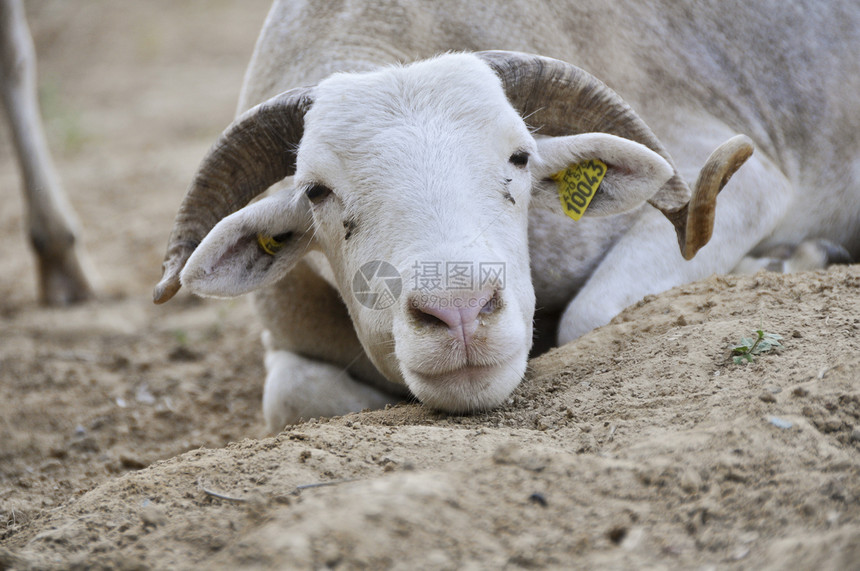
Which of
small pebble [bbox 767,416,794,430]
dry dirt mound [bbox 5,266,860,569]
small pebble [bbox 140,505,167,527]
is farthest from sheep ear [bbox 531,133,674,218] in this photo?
small pebble [bbox 140,505,167,527]

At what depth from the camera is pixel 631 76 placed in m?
4.64

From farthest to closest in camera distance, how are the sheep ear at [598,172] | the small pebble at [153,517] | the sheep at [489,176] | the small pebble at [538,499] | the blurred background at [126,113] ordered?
the blurred background at [126,113]
the sheep ear at [598,172]
the sheep at [489,176]
the small pebble at [153,517]
the small pebble at [538,499]

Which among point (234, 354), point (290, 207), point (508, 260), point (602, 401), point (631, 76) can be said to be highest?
point (631, 76)

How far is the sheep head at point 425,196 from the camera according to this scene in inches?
116

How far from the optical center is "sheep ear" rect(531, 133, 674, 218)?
360 centimetres

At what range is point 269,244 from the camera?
3781 mm

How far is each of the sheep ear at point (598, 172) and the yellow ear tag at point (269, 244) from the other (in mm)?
1214

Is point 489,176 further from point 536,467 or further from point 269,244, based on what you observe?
point 536,467

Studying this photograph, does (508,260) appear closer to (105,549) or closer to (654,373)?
(654,373)

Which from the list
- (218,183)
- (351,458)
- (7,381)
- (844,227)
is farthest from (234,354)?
(844,227)

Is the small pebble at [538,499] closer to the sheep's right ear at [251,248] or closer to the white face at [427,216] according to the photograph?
the white face at [427,216]

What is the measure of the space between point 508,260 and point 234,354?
358 cm

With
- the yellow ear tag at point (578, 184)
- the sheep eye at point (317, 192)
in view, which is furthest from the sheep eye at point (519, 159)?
the sheep eye at point (317, 192)

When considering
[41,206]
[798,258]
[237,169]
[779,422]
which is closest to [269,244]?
[237,169]
